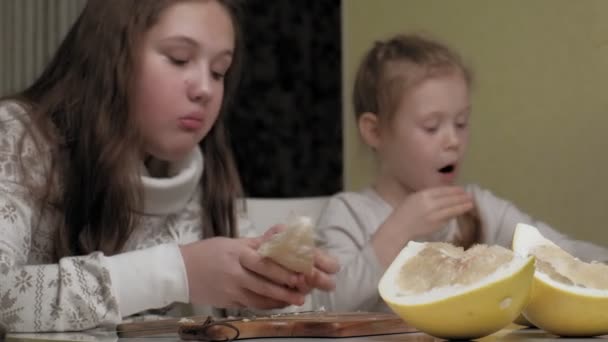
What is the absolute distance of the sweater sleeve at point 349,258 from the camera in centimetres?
134

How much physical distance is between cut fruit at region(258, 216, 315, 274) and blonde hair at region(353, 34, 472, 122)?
0.81m

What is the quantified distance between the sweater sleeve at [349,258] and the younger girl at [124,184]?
0.60ft

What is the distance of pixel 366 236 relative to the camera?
1532 millimetres

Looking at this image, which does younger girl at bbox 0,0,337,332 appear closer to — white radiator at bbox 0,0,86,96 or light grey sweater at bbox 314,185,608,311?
light grey sweater at bbox 314,185,608,311

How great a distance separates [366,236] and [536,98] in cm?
71

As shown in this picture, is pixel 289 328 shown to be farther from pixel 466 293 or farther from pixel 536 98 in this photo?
pixel 536 98

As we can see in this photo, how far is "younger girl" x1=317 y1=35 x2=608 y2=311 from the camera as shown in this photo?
55.9 inches

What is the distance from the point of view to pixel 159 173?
1336mm

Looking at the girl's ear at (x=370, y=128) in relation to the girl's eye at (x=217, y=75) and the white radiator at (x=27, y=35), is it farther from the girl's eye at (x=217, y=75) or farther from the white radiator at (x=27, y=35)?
the white radiator at (x=27, y=35)

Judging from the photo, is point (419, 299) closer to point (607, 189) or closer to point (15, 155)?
point (15, 155)

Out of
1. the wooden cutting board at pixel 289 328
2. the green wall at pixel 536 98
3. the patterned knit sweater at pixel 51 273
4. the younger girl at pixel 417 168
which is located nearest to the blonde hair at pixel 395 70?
the younger girl at pixel 417 168

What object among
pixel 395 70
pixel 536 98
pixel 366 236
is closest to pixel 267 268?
pixel 366 236

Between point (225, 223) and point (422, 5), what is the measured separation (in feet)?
3.45

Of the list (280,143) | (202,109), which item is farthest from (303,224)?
(280,143)
